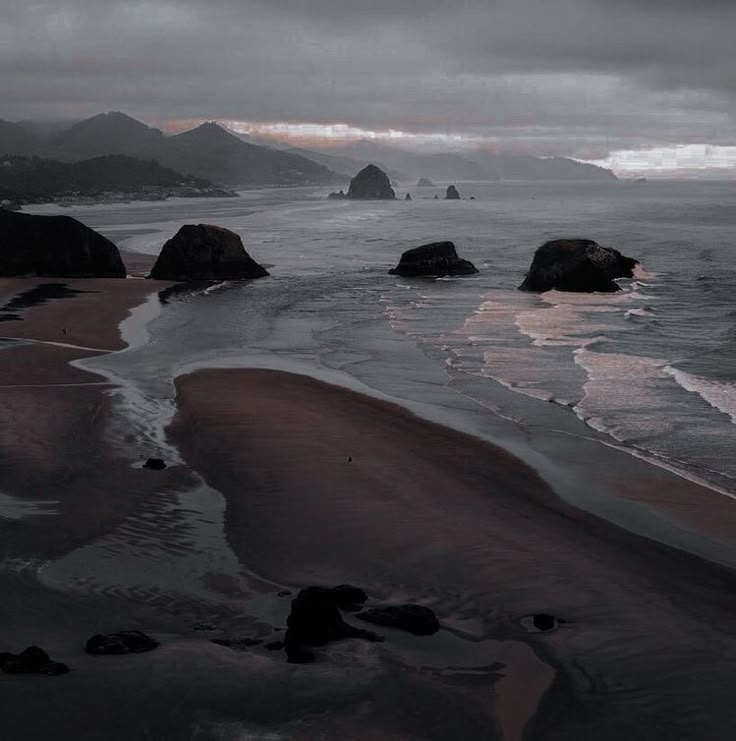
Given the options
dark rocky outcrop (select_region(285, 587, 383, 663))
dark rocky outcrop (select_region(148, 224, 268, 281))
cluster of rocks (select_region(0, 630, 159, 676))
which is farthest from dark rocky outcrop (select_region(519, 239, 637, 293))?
cluster of rocks (select_region(0, 630, 159, 676))

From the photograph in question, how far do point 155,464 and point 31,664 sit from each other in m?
6.38

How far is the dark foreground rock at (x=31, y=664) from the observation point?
6.97 metres

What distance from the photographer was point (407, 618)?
8352 millimetres

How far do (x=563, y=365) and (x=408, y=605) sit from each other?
14554 millimetres

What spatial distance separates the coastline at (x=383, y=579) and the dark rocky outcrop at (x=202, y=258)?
84.5 feet

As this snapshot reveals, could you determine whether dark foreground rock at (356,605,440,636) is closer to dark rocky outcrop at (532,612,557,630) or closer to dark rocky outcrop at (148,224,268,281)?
dark rocky outcrop at (532,612,557,630)

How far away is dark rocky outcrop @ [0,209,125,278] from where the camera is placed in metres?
41.4

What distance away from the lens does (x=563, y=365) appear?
22156mm

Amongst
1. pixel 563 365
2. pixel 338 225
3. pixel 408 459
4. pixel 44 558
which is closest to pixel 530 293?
pixel 563 365

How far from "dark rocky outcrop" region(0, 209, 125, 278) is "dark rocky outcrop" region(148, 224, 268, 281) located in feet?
7.67

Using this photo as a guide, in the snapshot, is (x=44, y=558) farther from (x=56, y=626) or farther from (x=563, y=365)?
(x=563, y=365)

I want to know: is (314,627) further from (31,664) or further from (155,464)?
(155,464)

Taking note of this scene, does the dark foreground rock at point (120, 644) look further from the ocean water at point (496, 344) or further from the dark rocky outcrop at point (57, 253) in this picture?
the dark rocky outcrop at point (57, 253)

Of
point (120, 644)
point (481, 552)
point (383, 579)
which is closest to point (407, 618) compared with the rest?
point (383, 579)
